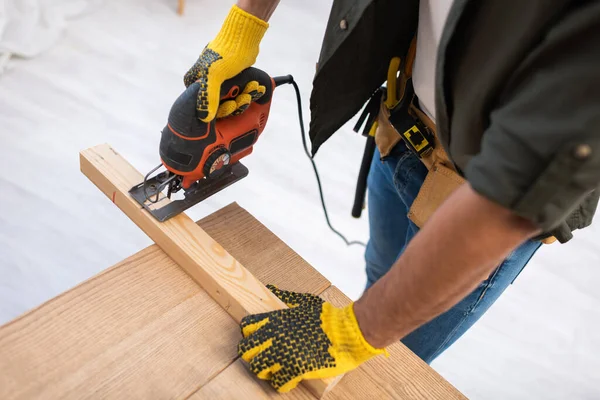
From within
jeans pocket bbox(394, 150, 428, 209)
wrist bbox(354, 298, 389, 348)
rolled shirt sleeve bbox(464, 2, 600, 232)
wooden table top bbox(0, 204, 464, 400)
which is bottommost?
wooden table top bbox(0, 204, 464, 400)

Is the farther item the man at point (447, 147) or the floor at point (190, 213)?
the floor at point (190, 213)

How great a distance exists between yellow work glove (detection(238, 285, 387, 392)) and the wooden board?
76 mm

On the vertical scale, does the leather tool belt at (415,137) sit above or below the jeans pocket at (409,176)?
above

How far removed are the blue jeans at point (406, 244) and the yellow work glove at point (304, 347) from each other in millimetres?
322

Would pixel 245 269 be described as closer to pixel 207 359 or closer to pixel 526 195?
pixel 207 359

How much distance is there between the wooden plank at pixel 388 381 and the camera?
0.93 meters

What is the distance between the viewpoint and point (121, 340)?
3.04ft

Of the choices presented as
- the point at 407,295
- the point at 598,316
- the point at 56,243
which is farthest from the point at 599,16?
the point at 598,316

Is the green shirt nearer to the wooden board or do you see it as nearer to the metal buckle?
the metal buckle

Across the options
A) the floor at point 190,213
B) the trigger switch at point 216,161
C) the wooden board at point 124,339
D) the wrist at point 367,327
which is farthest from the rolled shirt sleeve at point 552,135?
the floor at point 190,213

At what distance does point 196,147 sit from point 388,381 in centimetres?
63

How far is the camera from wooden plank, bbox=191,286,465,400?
93 centimetres

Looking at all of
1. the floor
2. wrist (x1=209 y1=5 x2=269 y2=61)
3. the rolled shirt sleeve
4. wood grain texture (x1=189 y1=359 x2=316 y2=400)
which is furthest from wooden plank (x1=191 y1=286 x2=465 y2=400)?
the floor

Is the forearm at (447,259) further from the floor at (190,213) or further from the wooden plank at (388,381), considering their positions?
the floor at (190,213)
